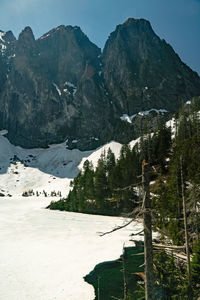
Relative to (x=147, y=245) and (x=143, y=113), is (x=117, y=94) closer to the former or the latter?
(x=143, y=113)

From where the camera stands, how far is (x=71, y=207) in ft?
216

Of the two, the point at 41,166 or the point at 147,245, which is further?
the point at 41,166

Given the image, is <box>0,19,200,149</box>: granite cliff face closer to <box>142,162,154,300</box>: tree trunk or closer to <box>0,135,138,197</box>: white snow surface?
<box>0,135,138,197</box>: white snow surface

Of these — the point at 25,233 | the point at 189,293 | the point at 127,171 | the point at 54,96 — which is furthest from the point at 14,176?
the point at 189,293

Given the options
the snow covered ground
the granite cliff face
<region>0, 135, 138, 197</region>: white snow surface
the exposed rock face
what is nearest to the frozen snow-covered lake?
<region>0, 135, 138, 197</region>: white snow surface

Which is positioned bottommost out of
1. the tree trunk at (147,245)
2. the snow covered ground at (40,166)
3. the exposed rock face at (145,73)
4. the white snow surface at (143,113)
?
the tree trunk at (147,245)

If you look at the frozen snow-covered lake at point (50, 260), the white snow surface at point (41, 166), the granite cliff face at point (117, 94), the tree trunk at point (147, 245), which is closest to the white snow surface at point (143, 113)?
the granite cliff face at point (117, 94)

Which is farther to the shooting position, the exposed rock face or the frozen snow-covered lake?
the exposed rock face

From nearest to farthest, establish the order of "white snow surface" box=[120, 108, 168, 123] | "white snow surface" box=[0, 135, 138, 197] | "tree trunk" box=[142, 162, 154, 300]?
1. "tree trunk" box=[142, 162, 154, 300]
2. "white snow surface" box=[0, 135, 138, 197]
3. "white snow surface" box=[120, 108, 168, 123]

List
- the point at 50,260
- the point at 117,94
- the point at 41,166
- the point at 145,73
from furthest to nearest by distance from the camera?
the point at 117,94 → the point at 145,73 → the point at 41,166 → the point at 50,260

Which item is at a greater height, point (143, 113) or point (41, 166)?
point (143, 113)

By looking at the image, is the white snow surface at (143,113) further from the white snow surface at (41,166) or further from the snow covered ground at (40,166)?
the snow covered ground at (40,166)

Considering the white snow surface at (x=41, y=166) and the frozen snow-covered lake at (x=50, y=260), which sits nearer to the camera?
the frozen snow-covered lake at (x=50, y=260)

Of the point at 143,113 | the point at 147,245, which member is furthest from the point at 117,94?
the point at 147,245
